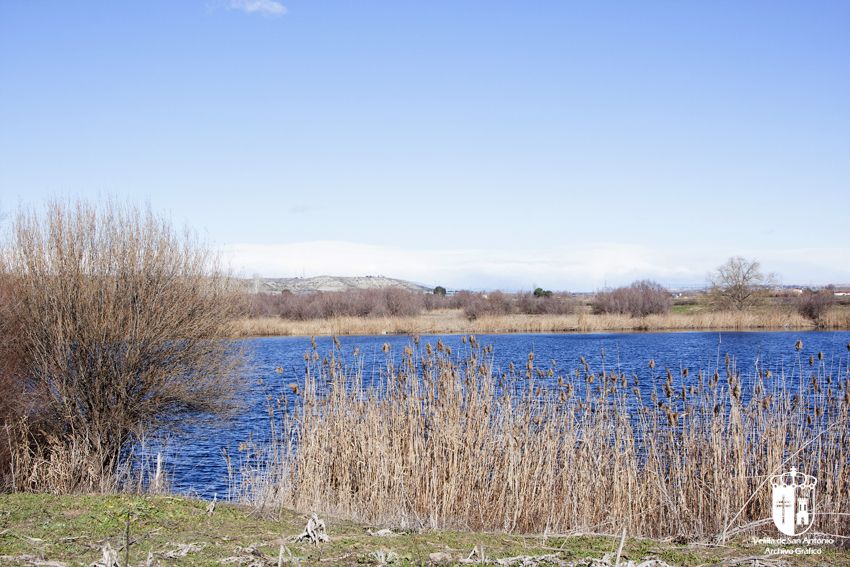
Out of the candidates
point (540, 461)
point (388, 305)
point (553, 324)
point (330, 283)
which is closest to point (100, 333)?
point (540, 461)

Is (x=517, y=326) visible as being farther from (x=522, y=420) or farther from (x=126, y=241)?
(x=522, y=420)

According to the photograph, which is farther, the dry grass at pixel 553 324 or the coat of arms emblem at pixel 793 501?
the dry grass at pixel 553 324

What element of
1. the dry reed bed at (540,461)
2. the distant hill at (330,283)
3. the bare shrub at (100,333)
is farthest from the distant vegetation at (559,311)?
the distant hill at (330,283)

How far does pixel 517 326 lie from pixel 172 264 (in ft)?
101

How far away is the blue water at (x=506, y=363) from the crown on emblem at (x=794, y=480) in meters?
1.61

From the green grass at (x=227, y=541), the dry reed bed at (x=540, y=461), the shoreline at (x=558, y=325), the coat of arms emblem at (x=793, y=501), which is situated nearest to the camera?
the green grass at (x=227, y=541)

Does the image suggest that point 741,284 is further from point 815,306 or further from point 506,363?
point 506,363

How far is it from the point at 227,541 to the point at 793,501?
5659 mm

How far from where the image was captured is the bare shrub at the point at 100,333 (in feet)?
42.3

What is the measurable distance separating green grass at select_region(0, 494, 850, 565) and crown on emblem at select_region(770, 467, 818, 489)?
5.98 feet

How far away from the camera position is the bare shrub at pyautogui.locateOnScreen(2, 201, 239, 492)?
12.9m

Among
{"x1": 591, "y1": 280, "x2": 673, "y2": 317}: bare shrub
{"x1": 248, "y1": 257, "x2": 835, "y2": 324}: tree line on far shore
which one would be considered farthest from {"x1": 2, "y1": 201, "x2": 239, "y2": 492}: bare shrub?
{"x1": 591, "y1": 280, "x2": 673, "y2": 317}: bare shrub

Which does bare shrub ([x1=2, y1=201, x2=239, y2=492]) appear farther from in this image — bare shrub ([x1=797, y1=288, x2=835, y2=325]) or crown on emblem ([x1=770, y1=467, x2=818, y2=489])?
bare shrub ([x1=797, y1=288, x2=835, y2=325])

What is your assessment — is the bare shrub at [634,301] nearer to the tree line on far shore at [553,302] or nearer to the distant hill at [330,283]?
the tree line on far shore at [553,302]
